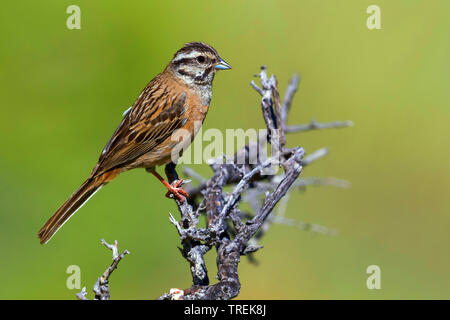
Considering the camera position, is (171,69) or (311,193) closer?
(171,69)

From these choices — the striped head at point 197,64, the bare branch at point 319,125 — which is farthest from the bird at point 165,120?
the bare branch at point 319,125

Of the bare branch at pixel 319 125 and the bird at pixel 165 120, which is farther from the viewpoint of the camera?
the bare branch at pixel 319 125

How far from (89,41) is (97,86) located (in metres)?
0.80

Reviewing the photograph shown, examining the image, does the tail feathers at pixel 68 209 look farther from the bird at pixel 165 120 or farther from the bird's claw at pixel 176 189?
the bird's claw at pixel 176 189

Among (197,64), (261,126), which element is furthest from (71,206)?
(261,126)

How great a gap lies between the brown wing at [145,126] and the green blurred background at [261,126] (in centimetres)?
181

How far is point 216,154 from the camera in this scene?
5.39 meters

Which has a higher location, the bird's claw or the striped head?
the striped head

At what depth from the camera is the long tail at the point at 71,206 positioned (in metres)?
4.76

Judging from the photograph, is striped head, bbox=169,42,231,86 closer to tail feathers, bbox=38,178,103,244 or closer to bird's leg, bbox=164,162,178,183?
bird's leg, bbox=164,162,178,183

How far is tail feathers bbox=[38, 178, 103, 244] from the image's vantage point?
15.6 feet

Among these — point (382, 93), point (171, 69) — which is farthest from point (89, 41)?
point (382, 93)

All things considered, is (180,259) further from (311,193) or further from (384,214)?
(384,214)

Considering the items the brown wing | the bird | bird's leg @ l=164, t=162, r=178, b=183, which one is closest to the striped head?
the bird
